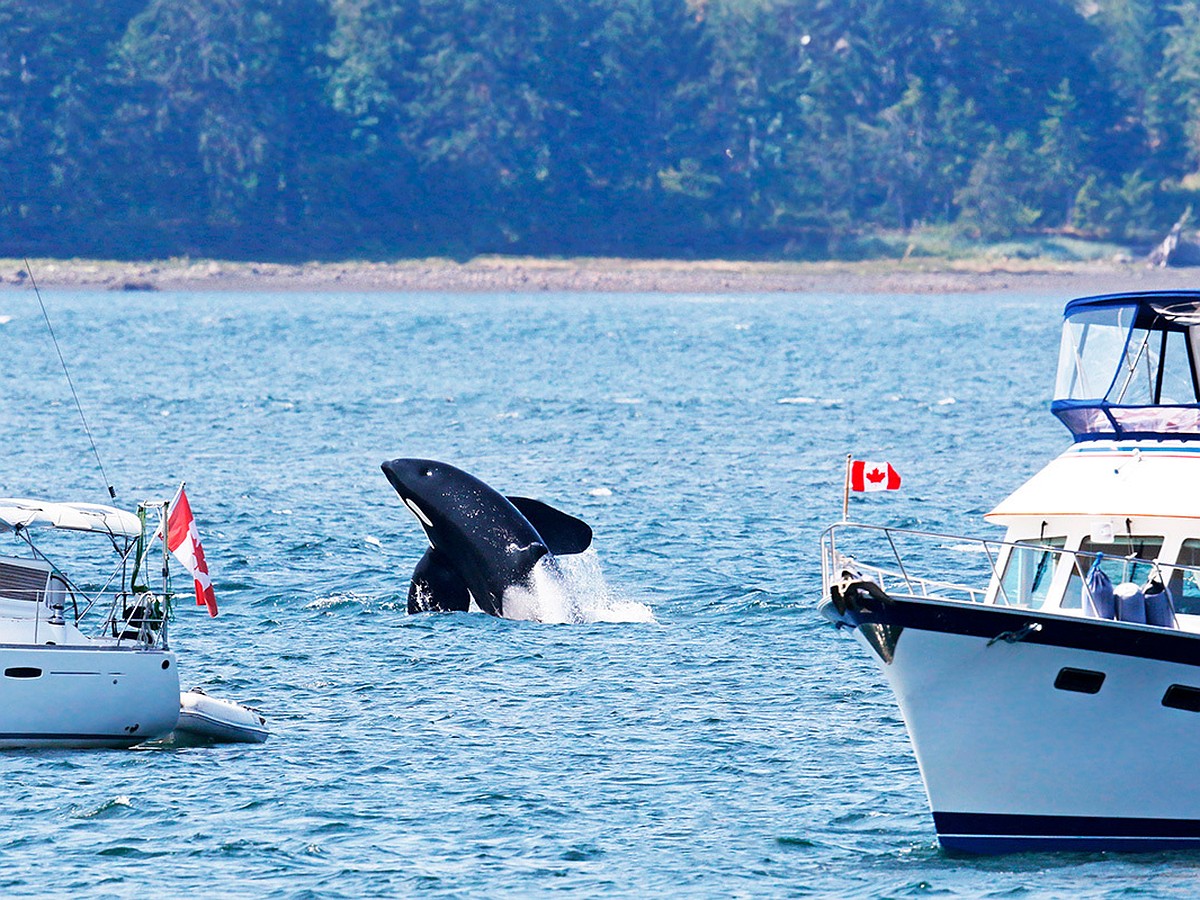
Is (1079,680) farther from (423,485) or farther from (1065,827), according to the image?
(423,485)

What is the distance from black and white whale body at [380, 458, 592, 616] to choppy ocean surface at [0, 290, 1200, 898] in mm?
574

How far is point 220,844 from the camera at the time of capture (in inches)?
907

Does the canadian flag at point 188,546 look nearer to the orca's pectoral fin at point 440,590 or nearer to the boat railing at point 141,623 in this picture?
→ the boat railing at point 141,623

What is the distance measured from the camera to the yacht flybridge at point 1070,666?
69.9 ft

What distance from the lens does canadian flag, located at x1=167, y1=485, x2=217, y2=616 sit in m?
26.9

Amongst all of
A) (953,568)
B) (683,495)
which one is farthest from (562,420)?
(953,568)

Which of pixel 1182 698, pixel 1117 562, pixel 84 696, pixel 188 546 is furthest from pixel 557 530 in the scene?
pixel 1182 698

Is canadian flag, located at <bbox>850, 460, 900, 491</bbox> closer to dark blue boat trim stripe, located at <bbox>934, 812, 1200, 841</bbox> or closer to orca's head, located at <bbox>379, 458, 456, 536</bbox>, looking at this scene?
dark blue boat trim stripe, located at <bbox>934, 812, 1200, 841</bbox>

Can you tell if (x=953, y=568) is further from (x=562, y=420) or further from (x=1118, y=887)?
(x=562, y=420)

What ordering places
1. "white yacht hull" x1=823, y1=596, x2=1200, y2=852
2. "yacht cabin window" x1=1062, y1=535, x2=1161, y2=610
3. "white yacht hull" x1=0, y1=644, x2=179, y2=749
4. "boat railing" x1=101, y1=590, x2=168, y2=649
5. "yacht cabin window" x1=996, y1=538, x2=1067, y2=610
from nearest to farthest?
1. "white yacht hull" x1=823, y1=596, x2=1200, y2=852
2. "yacht cabin window" x1=1062, y1=535, x2=1161, y2=610
3. "yacht cabin window" x1=996, y1=538, x2=1067, y2=610
4. "white yacht hull" x1=0, y1=644, x2=179, y2=749
5. "boat railing" x1=101, y1=590, x2=168, y2=649

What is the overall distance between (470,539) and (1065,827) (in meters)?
16.3

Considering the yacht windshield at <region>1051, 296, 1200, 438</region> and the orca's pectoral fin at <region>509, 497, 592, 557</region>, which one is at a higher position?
the yacht windshield at <region>1051, 296, 1200, 438</region>

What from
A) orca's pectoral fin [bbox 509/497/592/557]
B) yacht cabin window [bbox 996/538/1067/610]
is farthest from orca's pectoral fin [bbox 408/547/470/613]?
yacht cabin window [bbox 996/538/1067/610]

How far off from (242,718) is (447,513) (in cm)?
948
